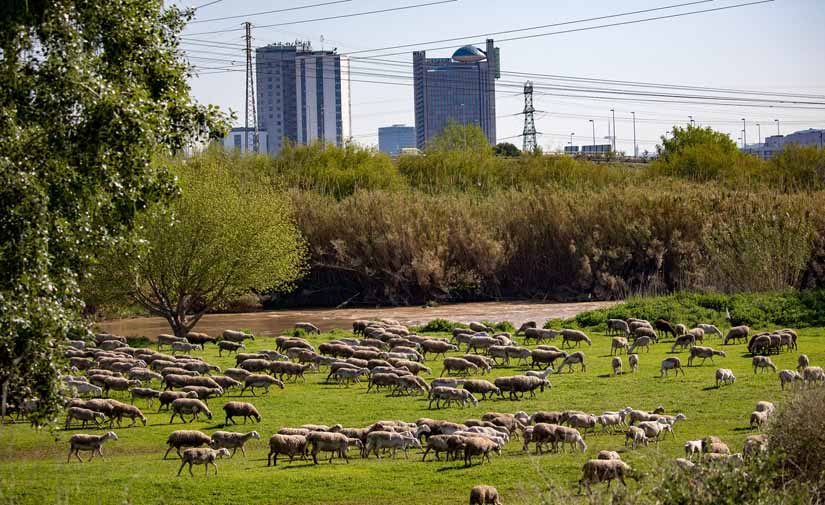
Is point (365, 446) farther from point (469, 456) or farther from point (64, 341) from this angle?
point (64, 341)

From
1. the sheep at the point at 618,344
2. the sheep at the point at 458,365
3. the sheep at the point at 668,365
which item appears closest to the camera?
the sheep at the point at 668,365

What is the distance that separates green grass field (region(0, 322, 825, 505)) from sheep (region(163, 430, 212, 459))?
1.25 feet

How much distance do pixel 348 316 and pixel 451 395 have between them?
96.2 ft

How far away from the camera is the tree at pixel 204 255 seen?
3734 centimetres

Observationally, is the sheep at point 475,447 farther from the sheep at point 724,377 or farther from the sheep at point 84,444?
the sheep at point 724,377

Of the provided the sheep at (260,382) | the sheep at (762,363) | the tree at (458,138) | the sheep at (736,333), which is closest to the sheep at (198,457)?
the sheep at (260,382)

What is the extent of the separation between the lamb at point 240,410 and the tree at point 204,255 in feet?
54.1

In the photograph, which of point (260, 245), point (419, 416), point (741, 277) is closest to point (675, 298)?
point (741, 277)

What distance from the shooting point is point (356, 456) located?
18.1m

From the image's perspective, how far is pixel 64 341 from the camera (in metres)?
13.6

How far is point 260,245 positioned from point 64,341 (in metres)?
25.6

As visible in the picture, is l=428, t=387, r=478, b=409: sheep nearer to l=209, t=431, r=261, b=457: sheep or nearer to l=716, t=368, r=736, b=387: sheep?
l=209, t=431, r=261, b=457: sheep

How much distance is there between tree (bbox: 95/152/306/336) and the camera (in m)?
37.3

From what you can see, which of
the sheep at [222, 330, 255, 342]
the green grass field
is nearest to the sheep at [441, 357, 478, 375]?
the green grass field
